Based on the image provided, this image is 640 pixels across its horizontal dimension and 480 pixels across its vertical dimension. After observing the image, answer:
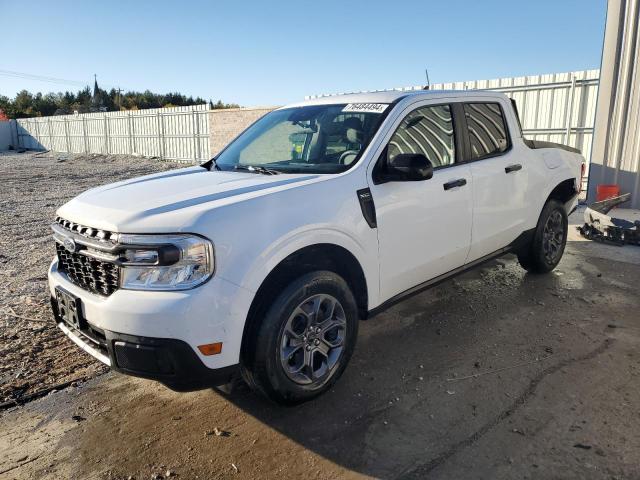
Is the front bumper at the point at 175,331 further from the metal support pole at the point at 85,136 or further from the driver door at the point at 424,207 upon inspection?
the metal support pole at the point at 85,136

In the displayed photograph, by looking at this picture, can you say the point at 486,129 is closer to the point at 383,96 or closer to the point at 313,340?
the point at 383,96

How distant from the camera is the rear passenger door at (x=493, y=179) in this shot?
420cm

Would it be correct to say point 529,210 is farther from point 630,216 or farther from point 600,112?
point 600,112

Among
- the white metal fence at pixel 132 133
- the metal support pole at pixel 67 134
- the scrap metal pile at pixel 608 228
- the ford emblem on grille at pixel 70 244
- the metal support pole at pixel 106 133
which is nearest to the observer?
the ford emblem on grille at pixel 70 244

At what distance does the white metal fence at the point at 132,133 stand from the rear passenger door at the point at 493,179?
20262mm

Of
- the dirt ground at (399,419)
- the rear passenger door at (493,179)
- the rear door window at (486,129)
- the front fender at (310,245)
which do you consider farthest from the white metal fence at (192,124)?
the dirt ground at (399,419)

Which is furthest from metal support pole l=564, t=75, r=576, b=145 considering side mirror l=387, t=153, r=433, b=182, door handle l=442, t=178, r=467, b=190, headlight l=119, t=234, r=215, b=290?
headlight l=119, t=234, r=215, b=290

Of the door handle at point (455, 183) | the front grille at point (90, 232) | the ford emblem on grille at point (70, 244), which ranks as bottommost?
the ford emblem on grille at point (70, 244)

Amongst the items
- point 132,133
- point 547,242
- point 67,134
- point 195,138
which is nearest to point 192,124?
point 195,138

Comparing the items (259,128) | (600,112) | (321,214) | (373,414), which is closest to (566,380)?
(373,414)

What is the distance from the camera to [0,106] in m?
54.5

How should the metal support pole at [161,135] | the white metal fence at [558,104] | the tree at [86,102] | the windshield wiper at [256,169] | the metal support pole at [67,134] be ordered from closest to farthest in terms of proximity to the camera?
1. the windshield wiper at [256,169]
2. the white metal fence at [558,104]
3. the metal support pole at [161,135]
4. the metal support pole at [67,134]
5. the tree at [86,102]

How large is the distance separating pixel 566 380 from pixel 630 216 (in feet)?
17.1

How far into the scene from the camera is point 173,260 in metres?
2.47
